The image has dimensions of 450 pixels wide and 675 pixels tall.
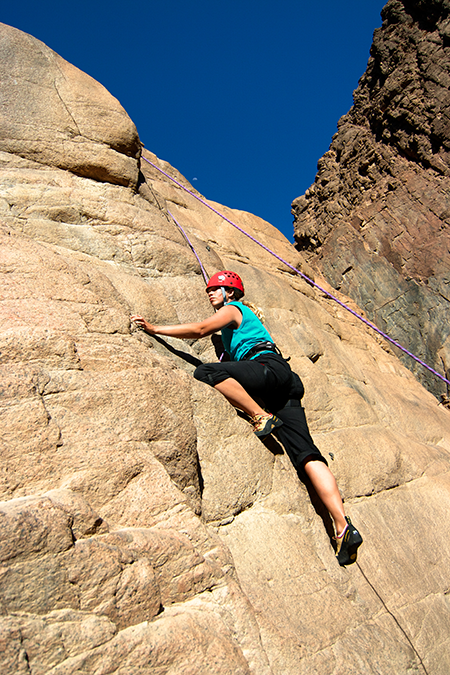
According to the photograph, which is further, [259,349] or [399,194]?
[399,194]

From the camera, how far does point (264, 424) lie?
3.22 meters

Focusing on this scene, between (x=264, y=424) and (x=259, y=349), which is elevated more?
(x=259, y=349)

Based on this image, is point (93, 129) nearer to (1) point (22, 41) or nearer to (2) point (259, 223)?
(1) point (22, 41)

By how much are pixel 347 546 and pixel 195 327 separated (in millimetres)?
1818

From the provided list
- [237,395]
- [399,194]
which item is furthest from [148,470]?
[399,194]

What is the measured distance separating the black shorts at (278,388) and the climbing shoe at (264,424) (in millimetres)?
173

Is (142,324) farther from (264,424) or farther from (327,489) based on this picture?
(327,489)

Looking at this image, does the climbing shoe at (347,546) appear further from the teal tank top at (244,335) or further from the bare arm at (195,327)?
the bare arm at (195,327)

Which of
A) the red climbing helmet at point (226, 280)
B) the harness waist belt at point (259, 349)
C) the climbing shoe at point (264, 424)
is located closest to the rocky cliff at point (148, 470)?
the climbing shoe at point (264, 424)

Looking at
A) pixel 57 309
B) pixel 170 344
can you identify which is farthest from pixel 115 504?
pixel 170 344

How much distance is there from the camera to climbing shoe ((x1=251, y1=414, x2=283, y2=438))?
10.5ft

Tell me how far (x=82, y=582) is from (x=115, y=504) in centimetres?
43

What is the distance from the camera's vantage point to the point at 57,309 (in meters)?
2.82

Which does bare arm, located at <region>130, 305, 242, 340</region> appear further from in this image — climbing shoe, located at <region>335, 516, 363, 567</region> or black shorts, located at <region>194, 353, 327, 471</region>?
climbing shoe, located at <region>335, 516, 363, 567</region>
